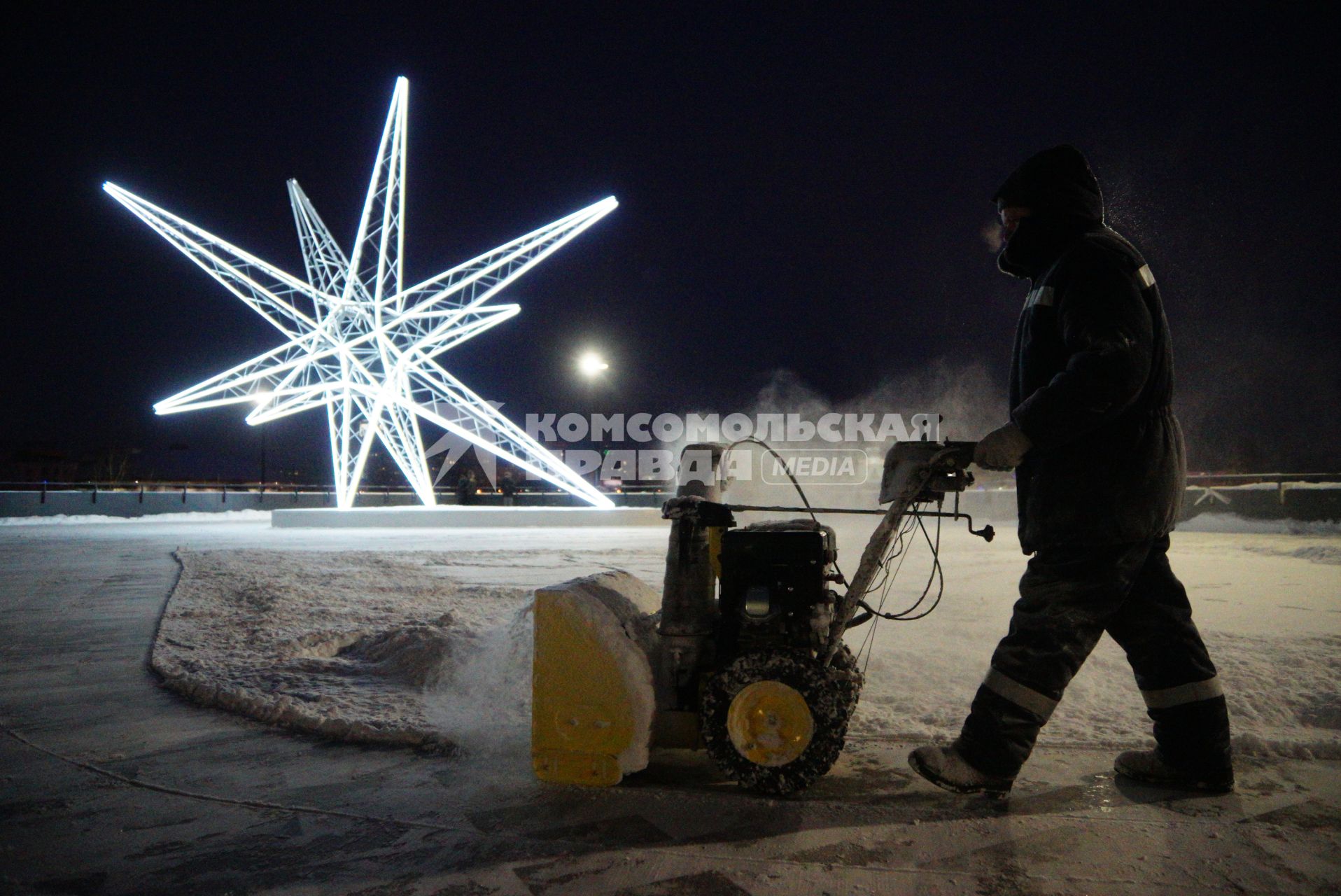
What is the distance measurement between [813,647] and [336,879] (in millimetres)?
1908

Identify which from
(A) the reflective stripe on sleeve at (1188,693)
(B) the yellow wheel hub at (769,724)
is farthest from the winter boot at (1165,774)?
(B) the yellow wheel hub at (769,724)

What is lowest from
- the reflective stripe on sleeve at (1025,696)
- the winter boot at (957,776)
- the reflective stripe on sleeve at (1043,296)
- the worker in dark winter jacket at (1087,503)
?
the winter boot at (957,776)

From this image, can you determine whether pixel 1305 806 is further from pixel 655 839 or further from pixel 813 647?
pixel 655 839

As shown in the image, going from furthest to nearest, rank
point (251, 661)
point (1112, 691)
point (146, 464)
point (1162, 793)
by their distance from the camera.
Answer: point (146, 464), point (251, 661), point (1112, 691), point (1162, 793)

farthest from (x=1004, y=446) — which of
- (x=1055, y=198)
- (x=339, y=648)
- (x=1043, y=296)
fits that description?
(x=339, y=648)

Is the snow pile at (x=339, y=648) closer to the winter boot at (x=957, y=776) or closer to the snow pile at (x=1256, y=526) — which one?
the winter boot at (x=957, y=776)

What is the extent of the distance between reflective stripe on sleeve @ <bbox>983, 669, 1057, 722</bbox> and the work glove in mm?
798

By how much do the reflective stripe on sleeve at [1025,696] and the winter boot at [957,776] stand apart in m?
0.28

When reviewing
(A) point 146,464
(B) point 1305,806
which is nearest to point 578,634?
(B) point 1305,806

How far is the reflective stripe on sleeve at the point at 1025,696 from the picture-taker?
9.83ft

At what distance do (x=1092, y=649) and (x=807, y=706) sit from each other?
1.13 m

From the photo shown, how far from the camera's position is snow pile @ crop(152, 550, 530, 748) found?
4375 mm

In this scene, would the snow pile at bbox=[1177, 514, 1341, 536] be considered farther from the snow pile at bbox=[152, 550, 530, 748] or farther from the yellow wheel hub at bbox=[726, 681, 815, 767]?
the yellow wheel hub at bbox=[726, 681, 815, 767]

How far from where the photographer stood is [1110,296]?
10.0 feet
